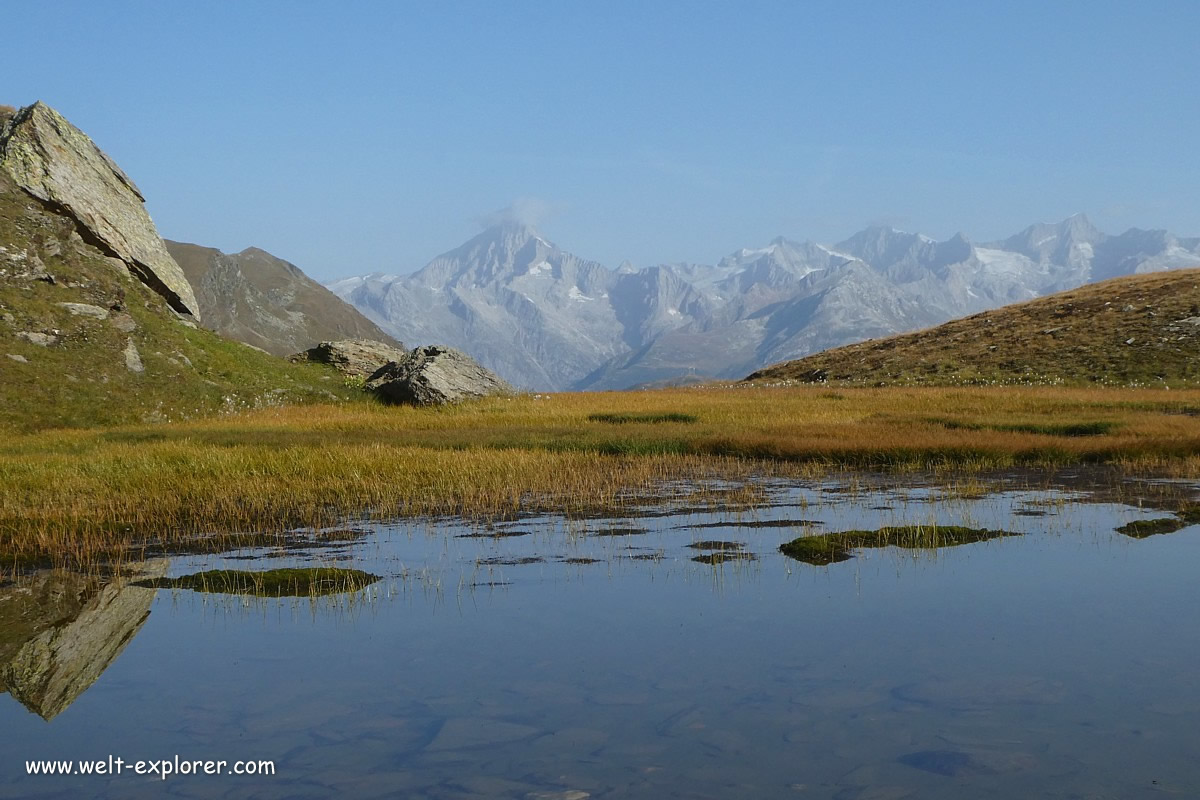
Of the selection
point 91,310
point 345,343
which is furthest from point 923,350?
point 91,310

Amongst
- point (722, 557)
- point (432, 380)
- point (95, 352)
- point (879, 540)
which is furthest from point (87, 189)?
point (879, 540)

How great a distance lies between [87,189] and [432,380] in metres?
20.0

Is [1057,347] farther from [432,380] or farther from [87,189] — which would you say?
[87,189]

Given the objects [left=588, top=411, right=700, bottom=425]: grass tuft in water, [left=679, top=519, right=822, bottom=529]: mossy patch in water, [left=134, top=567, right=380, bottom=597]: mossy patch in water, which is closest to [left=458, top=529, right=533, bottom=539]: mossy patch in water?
[left=679, top=519, right=822, bottom=529]: mossy patch in water

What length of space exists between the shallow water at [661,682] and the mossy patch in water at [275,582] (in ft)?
1.16

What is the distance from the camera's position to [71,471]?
24672mm

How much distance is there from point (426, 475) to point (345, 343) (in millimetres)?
35999

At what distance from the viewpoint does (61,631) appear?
1221 centimetres

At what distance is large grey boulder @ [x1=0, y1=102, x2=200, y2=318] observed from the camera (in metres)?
49.7

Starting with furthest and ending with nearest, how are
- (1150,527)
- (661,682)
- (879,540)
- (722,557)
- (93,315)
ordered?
1. (93,315)
2. (1150,527)
3. (879,540)
4. (722,557)
5. (661,682)

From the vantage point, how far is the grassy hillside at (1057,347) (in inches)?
2314

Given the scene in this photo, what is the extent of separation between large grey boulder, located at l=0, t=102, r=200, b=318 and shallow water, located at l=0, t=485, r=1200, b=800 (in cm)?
3973

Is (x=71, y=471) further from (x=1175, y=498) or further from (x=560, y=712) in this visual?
(x=1175, y=498)

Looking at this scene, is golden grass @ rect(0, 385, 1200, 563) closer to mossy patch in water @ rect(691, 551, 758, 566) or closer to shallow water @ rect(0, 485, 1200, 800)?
shallow water @ rect(0, 485, 1200, 800)
